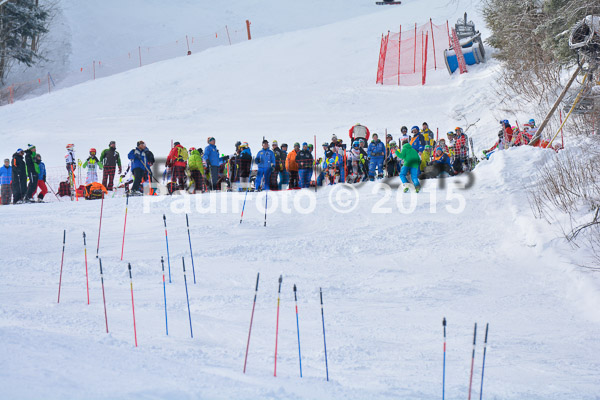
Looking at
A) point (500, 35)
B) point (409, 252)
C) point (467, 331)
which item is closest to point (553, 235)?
point (409, 252)

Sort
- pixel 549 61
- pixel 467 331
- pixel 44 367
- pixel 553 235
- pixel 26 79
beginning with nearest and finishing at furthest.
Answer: pixel 44 367
pixel 467 331
pixel 553 235
pixel 549 61
pixel 26 79

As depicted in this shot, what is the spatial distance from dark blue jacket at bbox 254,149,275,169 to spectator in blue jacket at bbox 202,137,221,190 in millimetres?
1125


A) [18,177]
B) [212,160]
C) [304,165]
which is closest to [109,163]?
[18,177]

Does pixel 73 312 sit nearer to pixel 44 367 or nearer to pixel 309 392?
pixel 44 367

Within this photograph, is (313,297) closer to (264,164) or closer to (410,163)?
(410,163)

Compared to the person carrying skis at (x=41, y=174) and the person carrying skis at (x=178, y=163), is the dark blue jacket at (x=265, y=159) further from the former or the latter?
the person carrying skis at (x=41, y=174)

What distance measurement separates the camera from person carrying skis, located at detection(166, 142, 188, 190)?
54.3 ft

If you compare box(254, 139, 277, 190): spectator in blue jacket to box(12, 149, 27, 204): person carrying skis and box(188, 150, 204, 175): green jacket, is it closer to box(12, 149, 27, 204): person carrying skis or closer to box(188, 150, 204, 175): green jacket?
box(188, 150, 204, 175): green jacket

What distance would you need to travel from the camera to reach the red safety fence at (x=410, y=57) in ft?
101

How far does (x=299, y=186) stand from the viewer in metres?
16.9

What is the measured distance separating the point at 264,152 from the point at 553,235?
7215mm

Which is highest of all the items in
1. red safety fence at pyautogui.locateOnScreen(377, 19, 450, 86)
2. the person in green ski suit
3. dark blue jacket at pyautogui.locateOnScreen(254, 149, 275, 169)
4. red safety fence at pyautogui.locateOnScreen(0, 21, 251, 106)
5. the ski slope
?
red safety fence at pyautogui.locateOnScreen(0, 21, 251, 106)

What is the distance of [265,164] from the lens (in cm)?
1602

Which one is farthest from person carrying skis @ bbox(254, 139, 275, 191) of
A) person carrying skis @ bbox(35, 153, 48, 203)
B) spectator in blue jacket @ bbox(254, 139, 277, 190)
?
person carrying skis @ bbox(35, 153, 48, 203)
